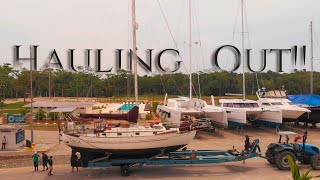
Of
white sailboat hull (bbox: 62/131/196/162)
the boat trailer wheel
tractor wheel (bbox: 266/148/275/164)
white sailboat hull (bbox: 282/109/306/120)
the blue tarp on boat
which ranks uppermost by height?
the blue tarp on boat

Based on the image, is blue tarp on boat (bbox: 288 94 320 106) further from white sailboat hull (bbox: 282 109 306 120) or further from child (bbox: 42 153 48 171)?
child (bbox: 42 153 48 171)

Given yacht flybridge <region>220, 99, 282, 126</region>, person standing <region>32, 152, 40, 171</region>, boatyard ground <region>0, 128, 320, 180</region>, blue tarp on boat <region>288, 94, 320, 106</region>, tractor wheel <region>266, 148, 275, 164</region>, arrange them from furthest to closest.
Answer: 1. blue tarp on boat <region>288, 94, 320, 106</region>
2. yacht flybridge <region>220, 99, 282, 126</region>
3. tractor wheel <region>266, 148, 275, 164</region>
4. person standing <region>32, 152, 40, 171</region>
5. boatyard ground <region>0, 128, 320, 180</region>

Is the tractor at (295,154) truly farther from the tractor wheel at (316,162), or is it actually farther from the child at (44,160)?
the child at (44,160)

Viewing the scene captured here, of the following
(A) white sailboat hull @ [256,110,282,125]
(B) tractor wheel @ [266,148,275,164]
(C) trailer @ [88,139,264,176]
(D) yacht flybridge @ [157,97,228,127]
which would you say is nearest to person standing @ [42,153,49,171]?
(C) trailer @ [88,139,264,176]

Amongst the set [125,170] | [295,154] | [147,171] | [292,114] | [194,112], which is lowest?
[147,171]

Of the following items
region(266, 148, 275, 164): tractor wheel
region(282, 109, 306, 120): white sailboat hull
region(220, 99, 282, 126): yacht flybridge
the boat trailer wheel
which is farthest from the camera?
region(282, 109, 306, 120): white sailboat hull

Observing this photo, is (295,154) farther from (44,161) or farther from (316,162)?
(44,161)

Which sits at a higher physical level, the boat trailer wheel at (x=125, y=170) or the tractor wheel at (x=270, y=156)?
the tractor wheel at (x=270, y=156)

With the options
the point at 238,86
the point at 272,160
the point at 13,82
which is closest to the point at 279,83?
the point at 238,86

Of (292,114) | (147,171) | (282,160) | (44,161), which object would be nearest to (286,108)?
(292,114)

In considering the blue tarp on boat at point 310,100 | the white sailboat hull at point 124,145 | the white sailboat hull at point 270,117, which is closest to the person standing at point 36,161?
the white sailboat hull at point 124,145

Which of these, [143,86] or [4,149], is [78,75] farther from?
[4,149]

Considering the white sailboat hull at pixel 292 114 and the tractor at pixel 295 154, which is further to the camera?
the white sailboat hull at pixel 292 114

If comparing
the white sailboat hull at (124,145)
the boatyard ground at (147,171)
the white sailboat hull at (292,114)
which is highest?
the white sailboat hull at (292,114)
